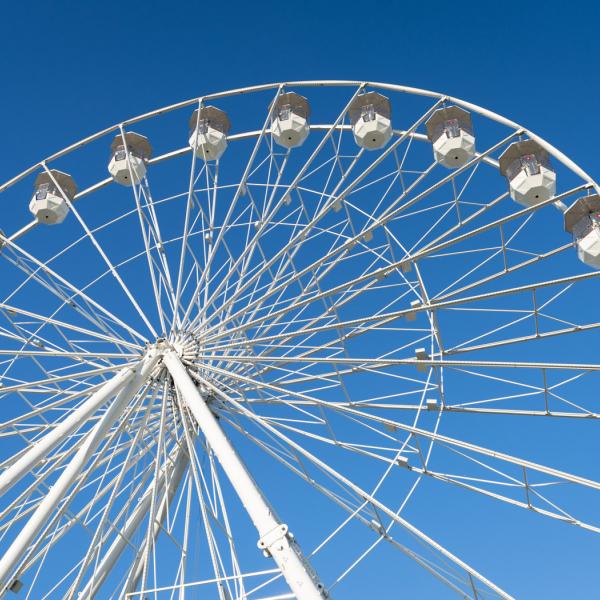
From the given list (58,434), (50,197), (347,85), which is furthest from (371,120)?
(58,434)

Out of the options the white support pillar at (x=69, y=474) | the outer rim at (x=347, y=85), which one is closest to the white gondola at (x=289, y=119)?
the outer rim at (x=347, y=85)

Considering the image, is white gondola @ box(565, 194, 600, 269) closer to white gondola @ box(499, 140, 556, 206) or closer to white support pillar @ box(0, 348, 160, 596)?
white gondola @ box(499, 140, 556, 206)

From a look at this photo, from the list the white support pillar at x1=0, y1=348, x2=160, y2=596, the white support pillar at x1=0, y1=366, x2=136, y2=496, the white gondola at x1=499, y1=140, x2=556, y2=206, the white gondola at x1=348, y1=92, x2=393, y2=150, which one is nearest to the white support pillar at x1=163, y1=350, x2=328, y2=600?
the white support pillar at x1=0, y1=348, x2=160, y2=596

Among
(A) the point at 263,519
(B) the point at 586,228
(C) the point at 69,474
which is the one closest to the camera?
(A) the point at 263,519

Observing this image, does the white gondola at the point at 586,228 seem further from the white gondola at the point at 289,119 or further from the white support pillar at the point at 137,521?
the white support pillar at the point at 137,521

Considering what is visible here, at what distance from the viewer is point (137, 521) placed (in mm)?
14875

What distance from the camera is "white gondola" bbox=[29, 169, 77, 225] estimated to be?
19.1 metres

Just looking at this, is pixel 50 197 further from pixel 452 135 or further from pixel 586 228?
pixel 586 228

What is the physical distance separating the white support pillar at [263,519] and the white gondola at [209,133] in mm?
7278

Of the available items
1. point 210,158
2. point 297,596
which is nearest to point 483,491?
point 297,596

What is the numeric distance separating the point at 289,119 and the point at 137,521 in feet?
30.6

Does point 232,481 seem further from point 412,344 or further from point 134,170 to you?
point 134,170

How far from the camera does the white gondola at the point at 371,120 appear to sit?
17.5m

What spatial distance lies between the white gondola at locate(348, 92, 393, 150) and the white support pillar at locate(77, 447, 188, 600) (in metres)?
7.87
